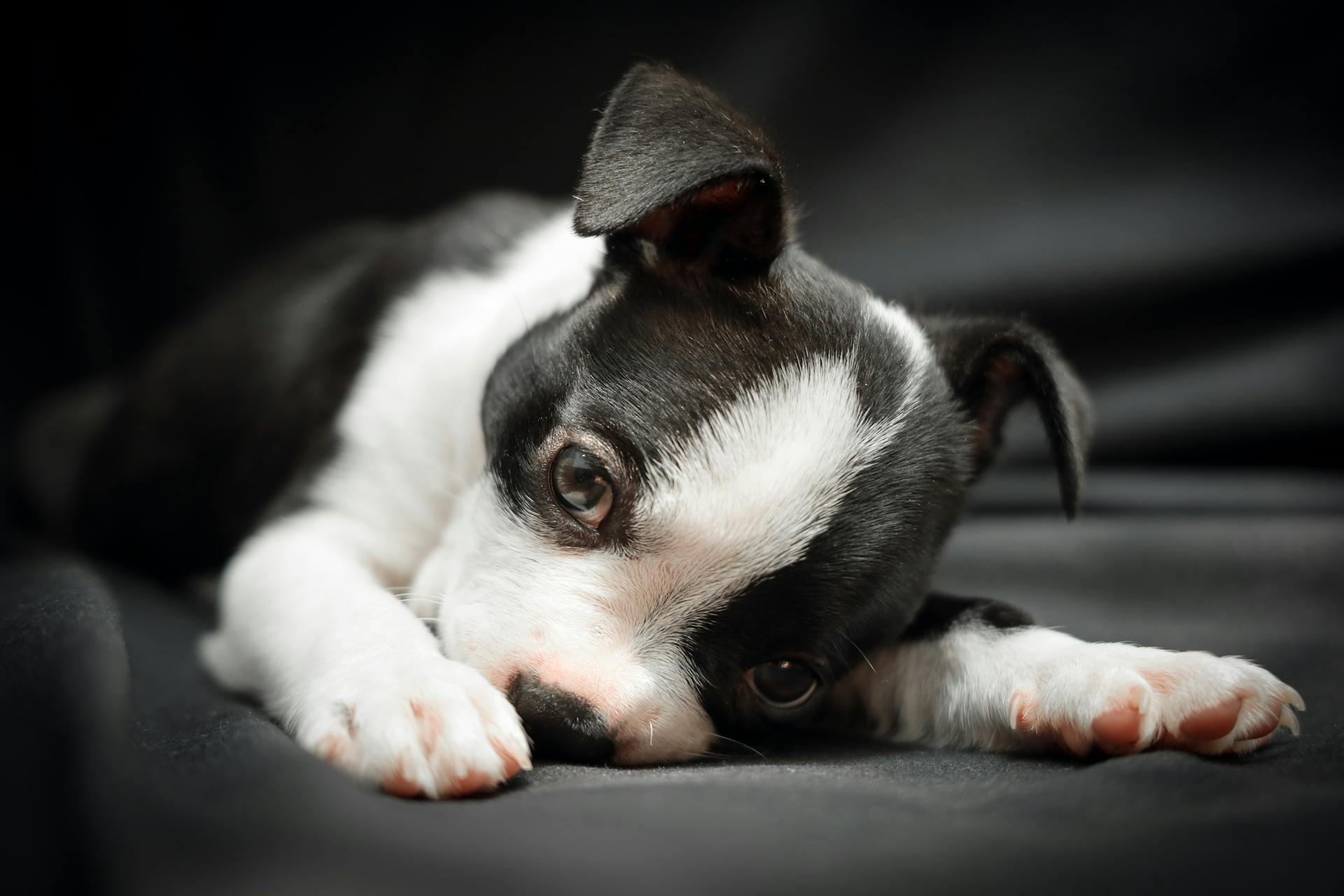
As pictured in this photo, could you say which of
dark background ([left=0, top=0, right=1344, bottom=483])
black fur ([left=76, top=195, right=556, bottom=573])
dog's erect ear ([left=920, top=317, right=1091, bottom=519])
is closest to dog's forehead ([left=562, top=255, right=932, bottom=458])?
dog's erect ear ([left=920, top=317, right=1091, bottom=519])

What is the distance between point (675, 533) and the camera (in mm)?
1756

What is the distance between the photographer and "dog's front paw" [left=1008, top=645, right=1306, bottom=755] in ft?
5.57

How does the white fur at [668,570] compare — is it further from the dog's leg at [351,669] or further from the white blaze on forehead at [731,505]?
the dog's leg at [351,669]

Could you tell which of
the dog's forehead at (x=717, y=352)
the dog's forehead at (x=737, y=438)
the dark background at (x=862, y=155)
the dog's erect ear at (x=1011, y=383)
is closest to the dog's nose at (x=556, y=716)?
Result: the dog's forehead at (x=737, y=438)

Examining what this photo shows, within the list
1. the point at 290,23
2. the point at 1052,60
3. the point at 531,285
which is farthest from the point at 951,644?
the point at 290,23

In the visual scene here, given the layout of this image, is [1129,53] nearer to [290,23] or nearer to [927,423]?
[927,423]

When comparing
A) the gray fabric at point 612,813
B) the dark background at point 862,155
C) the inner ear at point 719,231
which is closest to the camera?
the gray fabric at point 612,813

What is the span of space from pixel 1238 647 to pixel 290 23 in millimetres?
3589

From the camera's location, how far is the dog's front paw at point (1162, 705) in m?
1.70

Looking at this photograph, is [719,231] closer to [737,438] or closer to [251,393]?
[737,438]

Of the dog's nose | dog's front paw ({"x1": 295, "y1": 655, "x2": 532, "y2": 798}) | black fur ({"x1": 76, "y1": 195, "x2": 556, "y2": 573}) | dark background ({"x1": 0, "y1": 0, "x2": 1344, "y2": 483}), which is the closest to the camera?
dog's front paw ({"x1": 295, "y1": 655, "x2": 532, "y2": 798})

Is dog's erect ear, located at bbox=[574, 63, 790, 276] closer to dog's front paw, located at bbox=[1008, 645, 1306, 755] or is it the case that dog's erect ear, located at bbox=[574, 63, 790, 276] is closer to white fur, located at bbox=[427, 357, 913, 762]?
white fur, located at bbox=[427, 357, 913, 762]

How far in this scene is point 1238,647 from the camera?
2330mm

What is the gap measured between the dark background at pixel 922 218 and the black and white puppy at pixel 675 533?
0.11m
